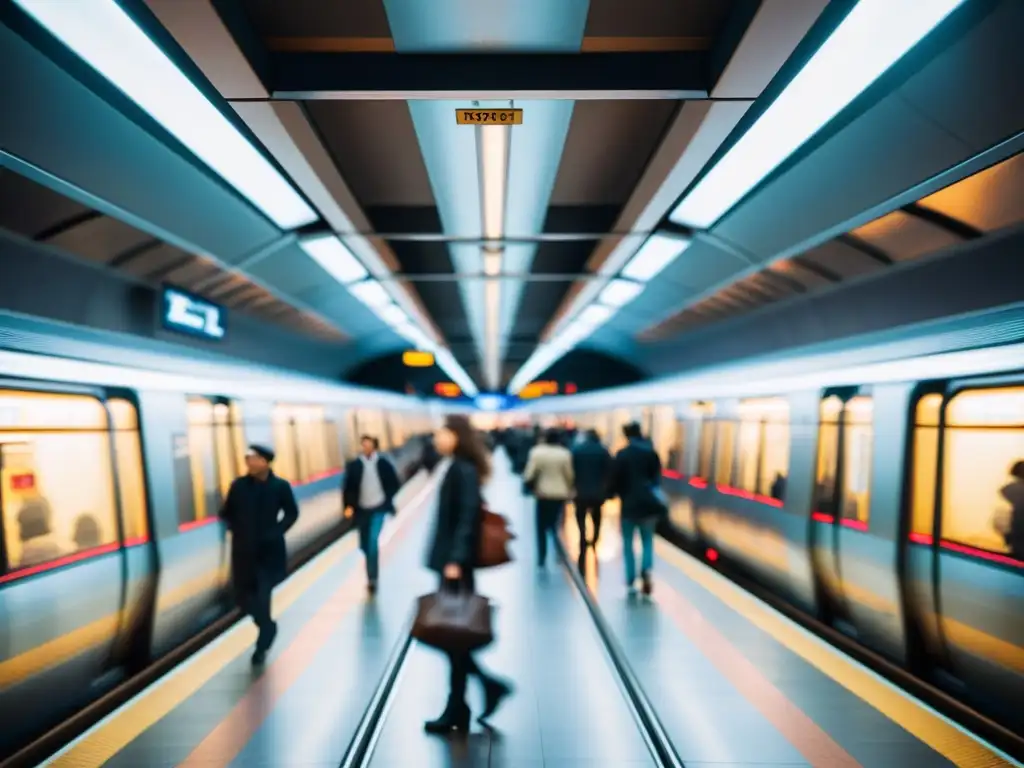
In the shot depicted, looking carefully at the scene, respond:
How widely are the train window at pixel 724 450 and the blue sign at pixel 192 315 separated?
608cm

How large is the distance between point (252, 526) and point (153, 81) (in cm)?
308

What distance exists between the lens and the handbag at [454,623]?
13.6 ft

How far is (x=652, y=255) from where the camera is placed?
7.75m

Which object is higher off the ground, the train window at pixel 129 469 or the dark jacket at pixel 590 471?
the train window at pixel 129 469

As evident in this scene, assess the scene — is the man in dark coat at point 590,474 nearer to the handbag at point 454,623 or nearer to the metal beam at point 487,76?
the handbag at point 454,623

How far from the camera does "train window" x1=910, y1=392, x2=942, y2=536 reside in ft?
16.0

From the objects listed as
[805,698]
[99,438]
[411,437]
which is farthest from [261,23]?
[411,437]

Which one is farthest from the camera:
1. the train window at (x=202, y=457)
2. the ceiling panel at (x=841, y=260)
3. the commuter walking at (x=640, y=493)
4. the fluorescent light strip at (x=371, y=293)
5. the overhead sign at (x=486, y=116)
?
the fluorescent light strip at (x=371, y=293)

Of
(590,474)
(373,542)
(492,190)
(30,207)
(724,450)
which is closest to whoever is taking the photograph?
(30,207)

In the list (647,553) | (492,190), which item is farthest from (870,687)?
A: (492,190)

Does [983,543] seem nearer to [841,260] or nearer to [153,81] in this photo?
[841,260]

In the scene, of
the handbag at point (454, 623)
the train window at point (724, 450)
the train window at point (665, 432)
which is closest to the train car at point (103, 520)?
the handbag at point (454, 623)

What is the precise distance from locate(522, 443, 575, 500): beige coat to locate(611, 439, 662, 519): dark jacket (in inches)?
50.5

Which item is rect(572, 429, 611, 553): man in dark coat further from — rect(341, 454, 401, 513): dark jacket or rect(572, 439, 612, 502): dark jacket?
rect(341, 454, 401, 513): dark jacket
